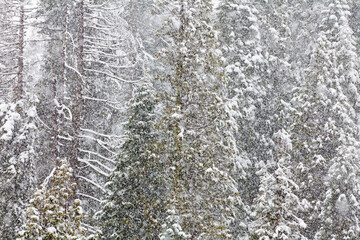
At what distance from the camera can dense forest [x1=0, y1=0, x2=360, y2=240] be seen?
1354cm

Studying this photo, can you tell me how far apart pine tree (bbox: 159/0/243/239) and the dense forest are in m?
0.04

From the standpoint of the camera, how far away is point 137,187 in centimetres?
1435

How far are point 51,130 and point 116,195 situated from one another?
3.02 metres

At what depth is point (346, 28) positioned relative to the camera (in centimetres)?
2206

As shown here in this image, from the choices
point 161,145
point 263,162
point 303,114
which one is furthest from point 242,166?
point 161,145

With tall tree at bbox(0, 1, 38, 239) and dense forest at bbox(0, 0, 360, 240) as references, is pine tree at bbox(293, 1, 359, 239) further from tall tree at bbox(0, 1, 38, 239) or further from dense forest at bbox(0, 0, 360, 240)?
tall tree at bbox(0, 1, 38, 239)

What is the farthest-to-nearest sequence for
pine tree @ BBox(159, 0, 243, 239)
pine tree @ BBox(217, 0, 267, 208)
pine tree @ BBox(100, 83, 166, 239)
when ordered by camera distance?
pine tree @ BBox(217, 0, 267, 208) → pine tree @ BBox(100, 83, 166, 239) → pine tree @ BBox(159, 0, 243, 239)

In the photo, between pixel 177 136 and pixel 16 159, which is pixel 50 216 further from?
pixel 16 159

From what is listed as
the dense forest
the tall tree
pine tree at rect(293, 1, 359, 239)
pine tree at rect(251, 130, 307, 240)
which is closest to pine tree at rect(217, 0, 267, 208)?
the dense forest

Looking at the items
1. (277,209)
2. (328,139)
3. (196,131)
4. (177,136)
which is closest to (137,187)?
(177,136)

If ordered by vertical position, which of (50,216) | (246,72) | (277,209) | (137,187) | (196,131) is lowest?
(277,209)

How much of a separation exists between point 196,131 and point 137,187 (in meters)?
2.57

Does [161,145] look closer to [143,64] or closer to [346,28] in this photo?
[143,64]

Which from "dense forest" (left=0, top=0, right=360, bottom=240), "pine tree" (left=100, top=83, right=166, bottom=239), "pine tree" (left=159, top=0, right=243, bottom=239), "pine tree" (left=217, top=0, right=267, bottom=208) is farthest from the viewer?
"pine tree" (left=217, top=0, right=267, bottom=208)
